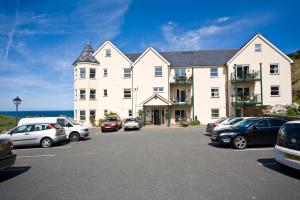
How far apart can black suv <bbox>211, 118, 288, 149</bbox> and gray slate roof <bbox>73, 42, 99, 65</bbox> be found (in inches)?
954

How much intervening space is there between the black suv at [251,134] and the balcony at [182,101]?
58.5ft

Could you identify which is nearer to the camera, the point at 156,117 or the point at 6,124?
the point at 156,117

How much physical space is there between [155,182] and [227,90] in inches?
1057

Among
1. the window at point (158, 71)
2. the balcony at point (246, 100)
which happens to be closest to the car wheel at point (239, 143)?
the balcony at point (246, 100)

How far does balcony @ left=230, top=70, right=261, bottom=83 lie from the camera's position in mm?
28656

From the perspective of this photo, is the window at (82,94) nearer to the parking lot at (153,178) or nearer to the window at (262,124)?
the parking lot at (153,178)

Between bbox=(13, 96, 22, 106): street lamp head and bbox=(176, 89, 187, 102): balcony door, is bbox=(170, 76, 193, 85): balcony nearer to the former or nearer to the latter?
bbox=(176, 89, 187, 102): balcony door

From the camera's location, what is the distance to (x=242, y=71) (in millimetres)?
29375

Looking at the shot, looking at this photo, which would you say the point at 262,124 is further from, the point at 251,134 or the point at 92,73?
the point at 92,73

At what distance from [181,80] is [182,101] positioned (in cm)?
311

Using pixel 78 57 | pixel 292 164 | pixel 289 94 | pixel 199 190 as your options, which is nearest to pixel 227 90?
pixel 289 94

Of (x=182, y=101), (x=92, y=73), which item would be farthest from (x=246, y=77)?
(x=92, y=73)

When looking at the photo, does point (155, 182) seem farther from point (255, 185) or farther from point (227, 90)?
point (227, 90)

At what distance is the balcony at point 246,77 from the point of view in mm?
28656
